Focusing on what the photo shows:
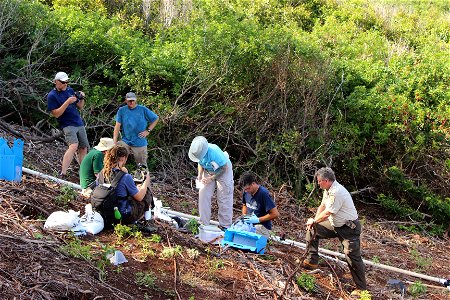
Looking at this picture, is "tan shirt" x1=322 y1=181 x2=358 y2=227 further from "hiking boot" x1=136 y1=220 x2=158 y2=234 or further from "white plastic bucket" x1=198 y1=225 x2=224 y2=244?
"hiking boot" x1=136 y1=220 x2=158 y2=234

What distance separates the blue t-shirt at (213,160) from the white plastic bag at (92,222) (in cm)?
169

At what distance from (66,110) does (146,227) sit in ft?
9.22

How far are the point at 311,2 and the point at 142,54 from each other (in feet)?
32.2

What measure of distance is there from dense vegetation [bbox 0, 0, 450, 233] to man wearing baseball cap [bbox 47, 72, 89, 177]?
261cm

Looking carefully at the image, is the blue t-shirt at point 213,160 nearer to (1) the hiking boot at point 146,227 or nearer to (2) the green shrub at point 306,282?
(1) the hiking boot at point 146,227

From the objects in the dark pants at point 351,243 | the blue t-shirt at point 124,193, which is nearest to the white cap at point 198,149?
the blue t-shirt at point 124,193

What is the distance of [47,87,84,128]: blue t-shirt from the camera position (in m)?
8.83

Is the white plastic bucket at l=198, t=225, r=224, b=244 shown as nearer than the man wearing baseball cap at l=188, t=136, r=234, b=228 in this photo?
Yes

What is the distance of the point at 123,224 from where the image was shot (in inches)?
270

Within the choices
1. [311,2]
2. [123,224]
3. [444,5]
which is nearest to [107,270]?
[123,224]

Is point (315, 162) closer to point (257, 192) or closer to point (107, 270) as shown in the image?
point (257, 192)

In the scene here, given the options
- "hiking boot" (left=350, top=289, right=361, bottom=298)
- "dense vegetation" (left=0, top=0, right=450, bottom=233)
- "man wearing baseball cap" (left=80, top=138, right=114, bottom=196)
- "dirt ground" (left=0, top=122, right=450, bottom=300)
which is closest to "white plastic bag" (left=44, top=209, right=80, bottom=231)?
"dirt ground" (left=0, top=122, right=450, bottom=300)

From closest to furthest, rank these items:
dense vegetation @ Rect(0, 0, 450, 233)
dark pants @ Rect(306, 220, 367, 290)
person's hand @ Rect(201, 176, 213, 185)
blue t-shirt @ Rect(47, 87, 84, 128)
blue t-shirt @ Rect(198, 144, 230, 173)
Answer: dark pants @ Rect(306, 220, 367, 290) → blue t-shirt @ Rect(198, 144, 230, 173) → person's hand @ Rect(201, 176, 213, 185) → blue t-shirt @ Rect(47, 87, 84, 128) → dense vegetation @ Rect(0, 0, 450, 233)

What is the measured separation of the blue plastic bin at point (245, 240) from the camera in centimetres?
732
